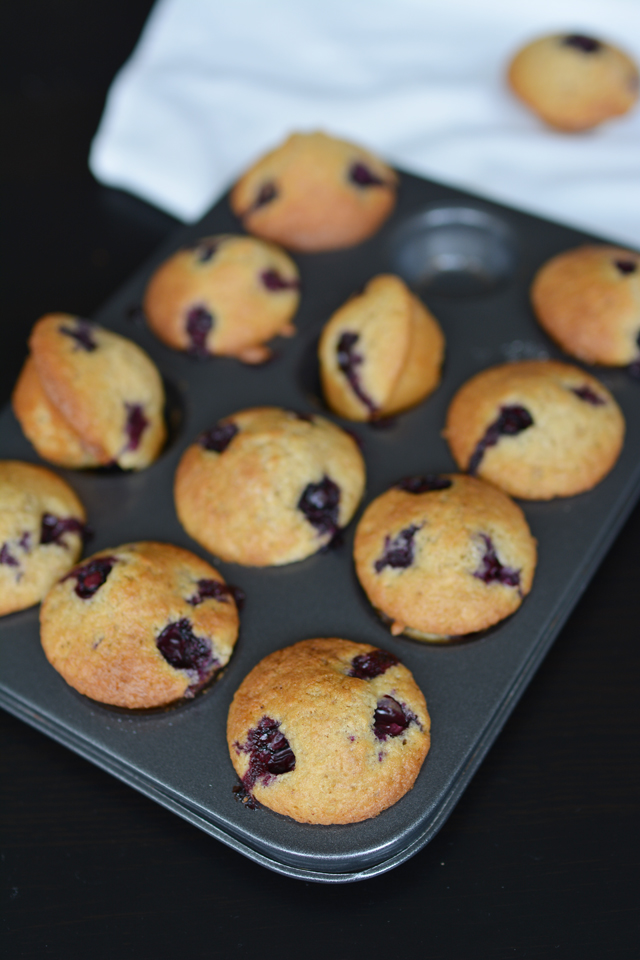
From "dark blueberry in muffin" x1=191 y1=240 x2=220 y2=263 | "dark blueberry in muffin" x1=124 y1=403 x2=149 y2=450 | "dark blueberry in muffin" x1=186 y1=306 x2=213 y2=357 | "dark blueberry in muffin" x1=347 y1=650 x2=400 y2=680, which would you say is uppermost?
"dark blueberry in muffin" x1=191 y1=240 x2=220 y2=263

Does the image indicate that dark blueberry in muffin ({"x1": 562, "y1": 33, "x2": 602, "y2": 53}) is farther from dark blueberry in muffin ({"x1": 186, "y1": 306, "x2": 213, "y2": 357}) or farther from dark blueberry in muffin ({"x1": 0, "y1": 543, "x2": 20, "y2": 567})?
dark blueberry in muffin ({"x1": 0, "y1": 543, "x2": 20, "y2": 567})

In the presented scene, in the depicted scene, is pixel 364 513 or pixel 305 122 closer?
pixel 364 513

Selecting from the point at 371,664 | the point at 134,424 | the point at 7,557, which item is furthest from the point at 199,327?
the point at 371,664

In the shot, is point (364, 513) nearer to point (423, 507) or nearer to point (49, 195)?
point (423, 507)

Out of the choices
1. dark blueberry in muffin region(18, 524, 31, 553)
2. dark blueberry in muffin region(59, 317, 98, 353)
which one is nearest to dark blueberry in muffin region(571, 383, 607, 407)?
dark blueberry in muffin region(59, 317, 98, 353)

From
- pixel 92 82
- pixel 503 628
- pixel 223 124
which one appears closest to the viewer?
pixel 503 628

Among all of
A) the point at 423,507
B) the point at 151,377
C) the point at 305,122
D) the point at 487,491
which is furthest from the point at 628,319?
the point at 305,122
